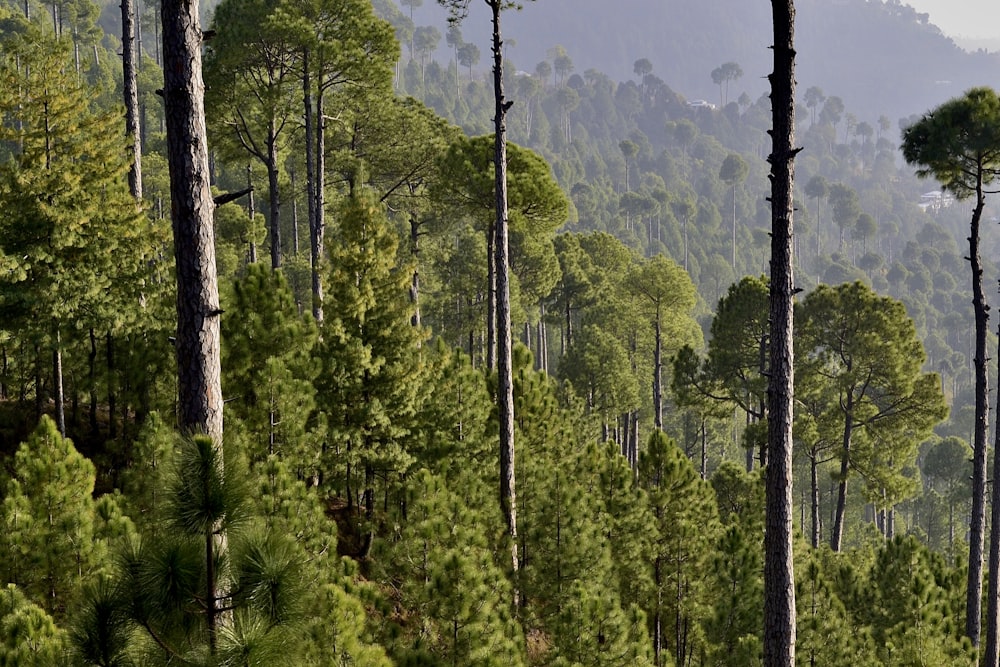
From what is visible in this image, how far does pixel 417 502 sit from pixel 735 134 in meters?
187

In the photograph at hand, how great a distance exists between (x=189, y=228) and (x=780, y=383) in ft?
16.3

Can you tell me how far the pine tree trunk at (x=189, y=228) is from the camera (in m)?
4.46

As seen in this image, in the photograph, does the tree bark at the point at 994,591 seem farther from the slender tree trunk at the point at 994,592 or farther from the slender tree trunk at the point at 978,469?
the slender tree trunk at the point at 978,469

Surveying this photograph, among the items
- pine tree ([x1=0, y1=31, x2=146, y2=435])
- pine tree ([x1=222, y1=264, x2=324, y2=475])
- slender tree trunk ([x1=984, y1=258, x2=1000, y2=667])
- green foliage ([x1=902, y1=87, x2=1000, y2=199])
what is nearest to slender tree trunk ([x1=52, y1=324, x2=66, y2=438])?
pine tree ([x1=0, y1=31, x2=146, y2=435])

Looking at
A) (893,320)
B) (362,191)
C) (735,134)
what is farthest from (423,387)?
(735,134)

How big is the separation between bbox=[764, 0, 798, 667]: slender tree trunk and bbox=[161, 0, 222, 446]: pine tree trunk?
4.51 meters

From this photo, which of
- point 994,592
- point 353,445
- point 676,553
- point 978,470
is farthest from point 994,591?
point 353,445

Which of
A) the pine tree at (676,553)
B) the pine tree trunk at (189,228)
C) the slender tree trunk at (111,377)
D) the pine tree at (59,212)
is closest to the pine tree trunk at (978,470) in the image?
the pine tree at (676,553)

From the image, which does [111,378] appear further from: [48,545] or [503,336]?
[503,336]

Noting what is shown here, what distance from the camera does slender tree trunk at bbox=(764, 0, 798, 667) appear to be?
6.51 metres

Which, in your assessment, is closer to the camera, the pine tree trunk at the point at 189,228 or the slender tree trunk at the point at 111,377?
the pine tree trunk at the point at 189,228

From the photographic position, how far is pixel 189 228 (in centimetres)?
449

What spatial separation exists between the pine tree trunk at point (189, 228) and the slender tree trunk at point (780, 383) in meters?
4.51

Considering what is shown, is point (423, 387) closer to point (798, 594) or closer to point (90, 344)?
point (90, 344)
